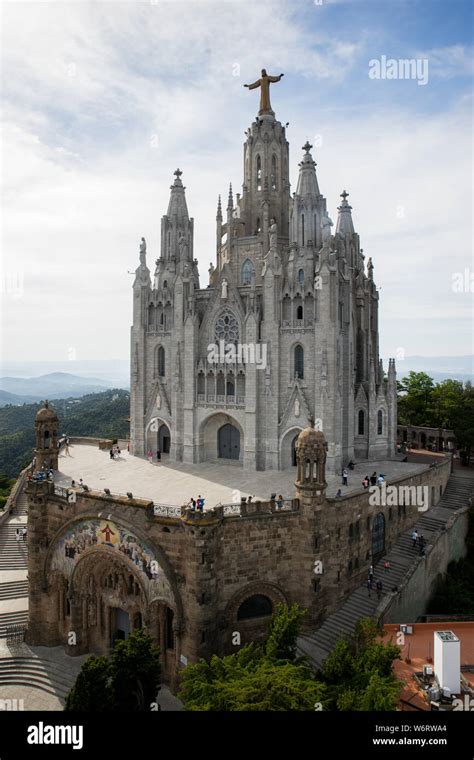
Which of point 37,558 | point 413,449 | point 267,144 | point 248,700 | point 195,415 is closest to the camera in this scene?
point 248,700

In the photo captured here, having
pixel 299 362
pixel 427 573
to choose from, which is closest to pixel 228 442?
pixel 299 362

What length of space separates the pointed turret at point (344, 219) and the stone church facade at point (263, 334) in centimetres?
9

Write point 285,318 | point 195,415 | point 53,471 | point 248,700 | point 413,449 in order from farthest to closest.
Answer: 1. point 413,449
2. point 195,415
3. point 285,318
4. point 53,471
5. point 248,700

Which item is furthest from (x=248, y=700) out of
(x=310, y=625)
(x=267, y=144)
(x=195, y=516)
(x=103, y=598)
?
(x=267, y=144)

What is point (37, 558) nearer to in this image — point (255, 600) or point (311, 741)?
point (255, 600)

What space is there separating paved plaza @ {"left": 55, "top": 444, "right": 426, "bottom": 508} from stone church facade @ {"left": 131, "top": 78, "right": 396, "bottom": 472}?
186 centimetres

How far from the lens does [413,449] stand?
44719 millimetres

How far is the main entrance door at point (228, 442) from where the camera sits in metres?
37.9

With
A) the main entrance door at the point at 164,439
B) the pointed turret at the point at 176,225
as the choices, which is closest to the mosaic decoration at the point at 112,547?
the main entrance door at the point at 164,439

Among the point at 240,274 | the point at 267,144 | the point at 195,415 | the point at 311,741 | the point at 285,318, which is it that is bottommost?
the point at 311,741

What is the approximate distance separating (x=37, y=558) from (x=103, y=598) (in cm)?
463

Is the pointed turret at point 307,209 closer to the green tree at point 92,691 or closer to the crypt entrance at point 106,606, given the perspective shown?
the crypt entrance at point 106,606

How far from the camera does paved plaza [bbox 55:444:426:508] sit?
28091 mm

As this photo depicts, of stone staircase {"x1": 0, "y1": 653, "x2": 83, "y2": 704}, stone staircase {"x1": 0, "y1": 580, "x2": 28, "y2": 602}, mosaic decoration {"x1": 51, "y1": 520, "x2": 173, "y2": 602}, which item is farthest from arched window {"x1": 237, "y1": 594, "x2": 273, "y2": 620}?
stone staircase {"x1": 0, "y1": 580, "x2": 28, "y2": 602}
